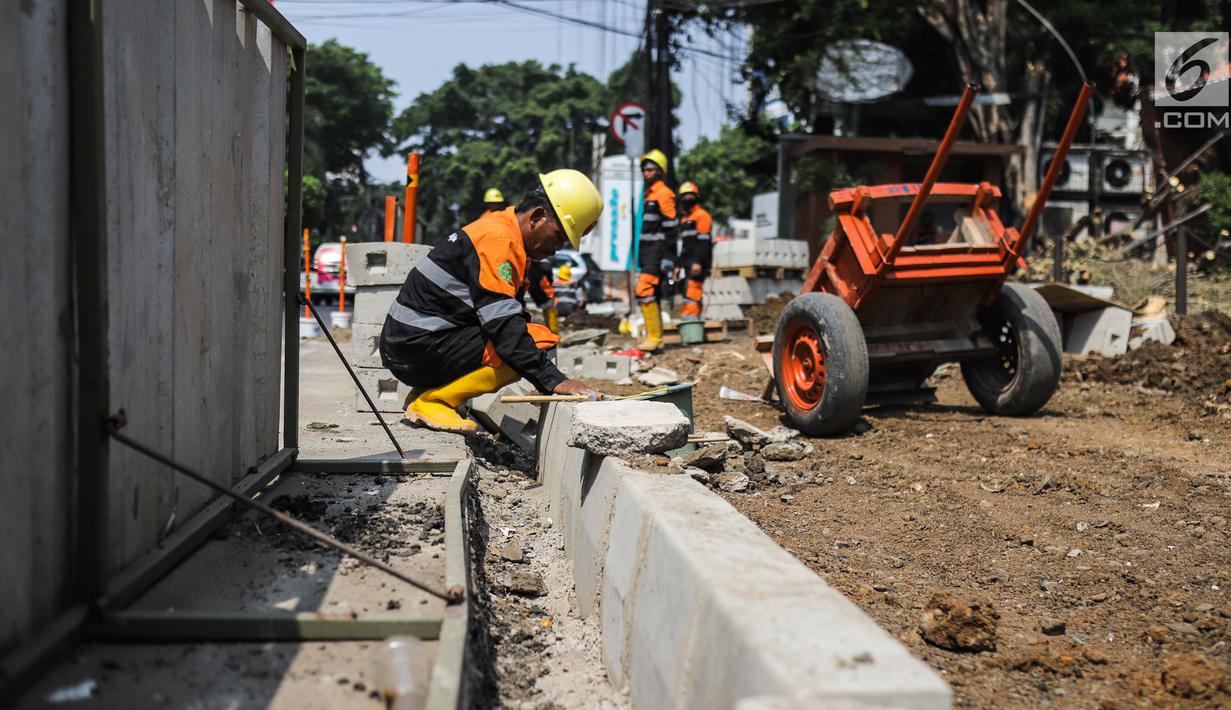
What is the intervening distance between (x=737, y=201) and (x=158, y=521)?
52.2 m

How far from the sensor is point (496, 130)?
57844mm

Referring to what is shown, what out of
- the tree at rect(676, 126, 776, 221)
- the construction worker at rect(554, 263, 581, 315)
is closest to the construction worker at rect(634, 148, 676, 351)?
the construction worker at rect(554, 263, 581, 315)

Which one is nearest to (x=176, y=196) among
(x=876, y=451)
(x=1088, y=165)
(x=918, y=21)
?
(x=876, y=451)

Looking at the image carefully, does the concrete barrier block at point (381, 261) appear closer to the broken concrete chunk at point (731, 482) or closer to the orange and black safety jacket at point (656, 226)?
the broken concrete chunk at point (731, 482)

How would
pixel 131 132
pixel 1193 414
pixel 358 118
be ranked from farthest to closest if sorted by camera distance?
pixel 358 118, pixel 1193 414, pixel 131 132

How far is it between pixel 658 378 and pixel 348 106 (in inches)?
1632

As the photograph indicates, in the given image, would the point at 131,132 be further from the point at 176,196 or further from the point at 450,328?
the point at 450,328

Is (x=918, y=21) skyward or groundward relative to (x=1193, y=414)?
skyward

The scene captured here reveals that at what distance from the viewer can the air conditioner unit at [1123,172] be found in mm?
25938

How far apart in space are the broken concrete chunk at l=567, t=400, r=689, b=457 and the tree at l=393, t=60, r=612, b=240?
4669 centimetres

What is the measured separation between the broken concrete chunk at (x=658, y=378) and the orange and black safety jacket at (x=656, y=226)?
2321mm

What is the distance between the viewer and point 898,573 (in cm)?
395

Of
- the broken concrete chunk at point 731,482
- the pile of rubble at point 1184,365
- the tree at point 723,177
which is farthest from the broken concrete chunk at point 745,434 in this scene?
the tree at point 723,177

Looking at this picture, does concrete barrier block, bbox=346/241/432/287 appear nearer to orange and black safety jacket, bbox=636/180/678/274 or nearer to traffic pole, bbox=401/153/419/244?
traffic pole, bbox=401/153/419/244
